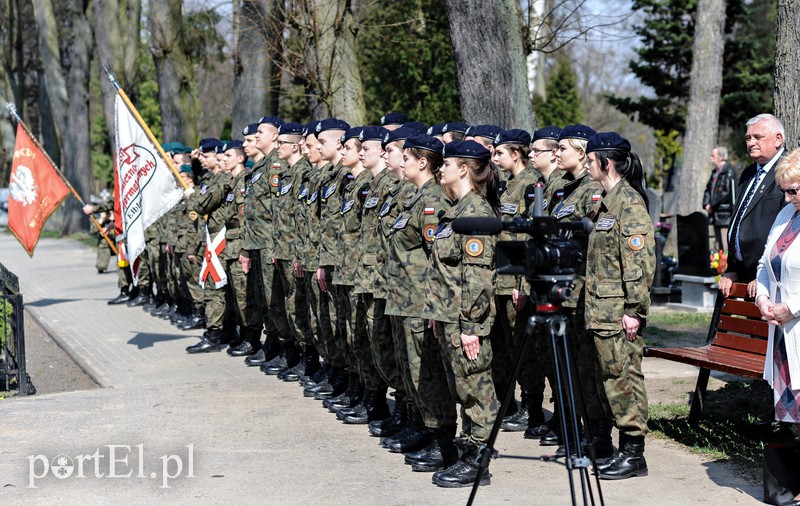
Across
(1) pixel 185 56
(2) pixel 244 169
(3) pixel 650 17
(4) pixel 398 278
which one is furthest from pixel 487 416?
(3) pixel 650 17

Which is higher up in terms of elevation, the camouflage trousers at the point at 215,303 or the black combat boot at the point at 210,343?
the camouflage trousers at the point at 215,303

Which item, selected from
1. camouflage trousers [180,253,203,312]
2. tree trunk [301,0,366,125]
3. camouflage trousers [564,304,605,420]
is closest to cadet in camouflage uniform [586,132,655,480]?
camouflage trousers [564,304,605,420]

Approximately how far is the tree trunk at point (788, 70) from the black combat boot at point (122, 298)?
10.6 m

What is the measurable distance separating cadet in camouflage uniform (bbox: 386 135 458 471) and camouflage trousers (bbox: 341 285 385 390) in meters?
1.17

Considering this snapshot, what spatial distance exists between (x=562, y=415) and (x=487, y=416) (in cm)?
149

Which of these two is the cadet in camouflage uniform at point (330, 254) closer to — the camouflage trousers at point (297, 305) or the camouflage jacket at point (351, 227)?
the camouflage jacket at point (351, 227)

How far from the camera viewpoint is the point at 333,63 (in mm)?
15758

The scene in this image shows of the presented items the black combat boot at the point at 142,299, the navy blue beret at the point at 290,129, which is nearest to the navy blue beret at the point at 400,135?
the navy blue beret at the point at 290,129

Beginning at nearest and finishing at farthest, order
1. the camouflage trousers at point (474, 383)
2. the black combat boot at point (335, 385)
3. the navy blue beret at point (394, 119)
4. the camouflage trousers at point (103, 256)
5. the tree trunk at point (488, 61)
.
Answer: the camouflage trousers at point (474, 383) < the black combat boot at point (335, 385) < the navy blue beret at point (394, 119) < the tree trunk at point (488, 61) < the camouflage trousers at point (103, 256)

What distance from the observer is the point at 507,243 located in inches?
191

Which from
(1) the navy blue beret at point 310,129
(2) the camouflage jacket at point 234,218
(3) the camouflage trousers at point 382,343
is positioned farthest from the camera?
(2) the camouflage jacket at point 234,218

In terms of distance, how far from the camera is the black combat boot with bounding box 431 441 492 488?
625cm

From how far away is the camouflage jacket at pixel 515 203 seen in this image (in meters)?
7.31

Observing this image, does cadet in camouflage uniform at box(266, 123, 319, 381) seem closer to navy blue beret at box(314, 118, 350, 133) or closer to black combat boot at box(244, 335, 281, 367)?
navy blue beret at box(314, 118, 350, 133)
